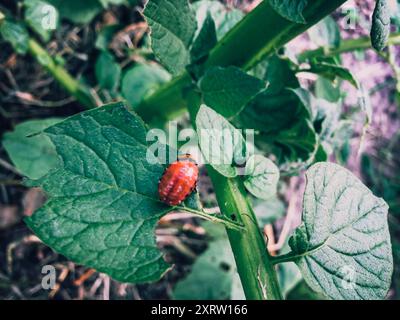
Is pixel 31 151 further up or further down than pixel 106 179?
further up

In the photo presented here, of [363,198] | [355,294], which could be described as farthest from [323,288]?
[363,198]

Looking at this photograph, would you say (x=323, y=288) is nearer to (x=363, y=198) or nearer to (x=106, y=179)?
(x=363, y=198)

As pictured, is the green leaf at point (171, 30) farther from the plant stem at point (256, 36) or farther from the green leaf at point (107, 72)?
the green leaf at point (107, 72)

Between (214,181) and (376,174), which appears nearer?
(214,181)

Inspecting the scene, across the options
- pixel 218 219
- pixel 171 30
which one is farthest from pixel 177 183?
pixel 171 30

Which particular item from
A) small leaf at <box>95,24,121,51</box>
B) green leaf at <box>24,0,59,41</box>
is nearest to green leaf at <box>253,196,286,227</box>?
small leaf at <box>95,24,121,51</box>

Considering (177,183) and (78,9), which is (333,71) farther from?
(78,9)

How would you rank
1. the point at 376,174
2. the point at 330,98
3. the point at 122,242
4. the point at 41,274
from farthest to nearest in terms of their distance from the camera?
the point at 376,174 → the point at 41,274 → the point at 330,98 → the point at 122,242
